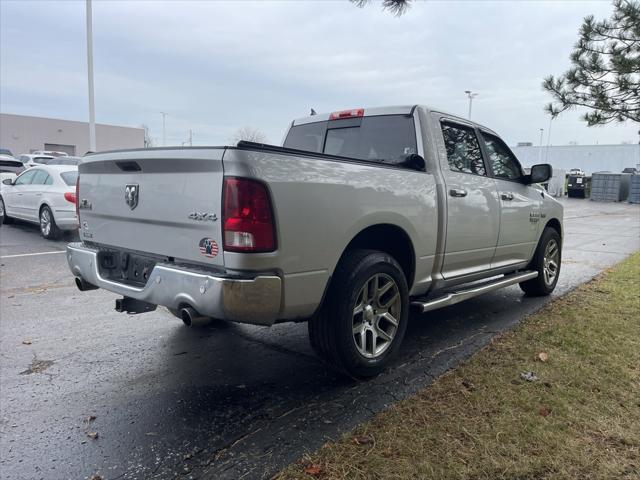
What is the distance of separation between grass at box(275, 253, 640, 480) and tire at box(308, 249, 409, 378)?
0.44 metres

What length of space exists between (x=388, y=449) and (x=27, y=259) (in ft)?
24.4

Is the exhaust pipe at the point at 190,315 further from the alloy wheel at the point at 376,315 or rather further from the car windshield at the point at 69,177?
the car windshield at the point at 69,177

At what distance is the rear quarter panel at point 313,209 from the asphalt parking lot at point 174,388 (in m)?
0.70

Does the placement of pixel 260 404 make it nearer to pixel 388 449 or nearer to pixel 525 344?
pixel 388 449

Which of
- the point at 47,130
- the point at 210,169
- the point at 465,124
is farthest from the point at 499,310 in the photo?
the point at 47,130

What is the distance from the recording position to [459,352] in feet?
13.5

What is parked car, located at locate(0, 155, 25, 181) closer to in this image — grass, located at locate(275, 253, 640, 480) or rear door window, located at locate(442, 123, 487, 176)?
rear door window, located at locate(442, 123, 487, 176)

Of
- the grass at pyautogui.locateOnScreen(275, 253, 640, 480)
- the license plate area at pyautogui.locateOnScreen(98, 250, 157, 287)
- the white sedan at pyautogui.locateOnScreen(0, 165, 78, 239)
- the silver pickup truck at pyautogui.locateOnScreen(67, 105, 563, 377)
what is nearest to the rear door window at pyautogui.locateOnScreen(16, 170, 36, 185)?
the white sedan at pyautogui.locateOnScreen(0, 165, 78, 239)

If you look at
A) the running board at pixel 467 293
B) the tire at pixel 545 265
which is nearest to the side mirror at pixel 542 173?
the tire at pixel 545 265

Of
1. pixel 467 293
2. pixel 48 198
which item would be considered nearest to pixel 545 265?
pixel 467 293

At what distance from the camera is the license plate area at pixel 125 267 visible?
3303mm

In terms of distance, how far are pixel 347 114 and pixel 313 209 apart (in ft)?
6.40

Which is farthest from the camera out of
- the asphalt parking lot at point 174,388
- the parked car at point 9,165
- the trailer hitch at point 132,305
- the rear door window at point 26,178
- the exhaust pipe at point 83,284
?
the parked car at point 9,165

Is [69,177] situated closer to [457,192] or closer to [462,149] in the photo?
[462,149]
